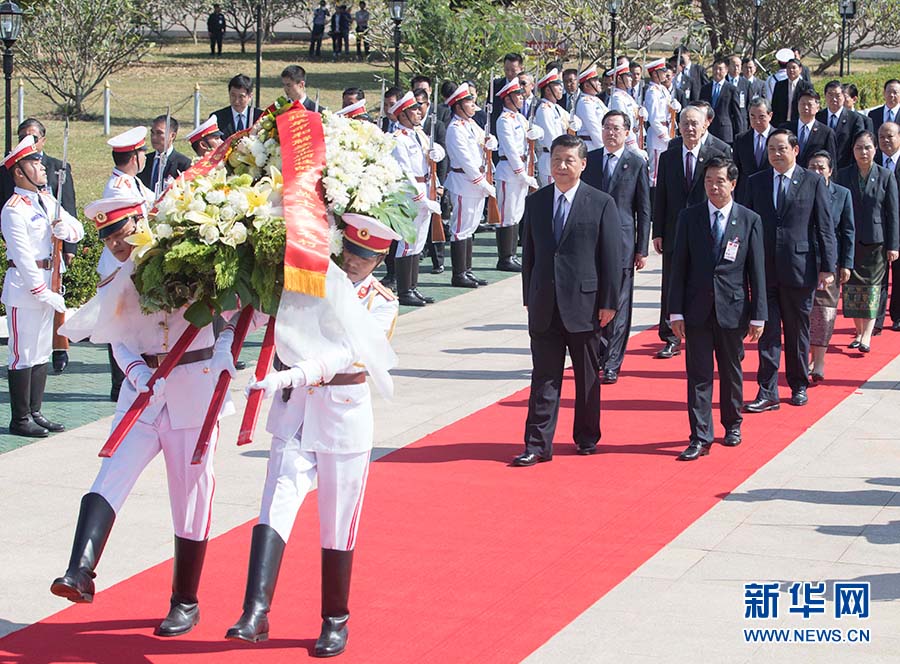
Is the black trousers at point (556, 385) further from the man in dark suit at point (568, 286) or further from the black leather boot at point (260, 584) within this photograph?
the black leather boot at point (260, 584)

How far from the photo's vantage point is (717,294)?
30.8 ft

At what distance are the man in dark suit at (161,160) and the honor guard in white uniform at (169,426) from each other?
17.7 ft

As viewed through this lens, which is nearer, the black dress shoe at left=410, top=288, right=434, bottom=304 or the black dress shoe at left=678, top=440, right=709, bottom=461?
the black dress shoe at left=678, top=440, right=709, bottom=461

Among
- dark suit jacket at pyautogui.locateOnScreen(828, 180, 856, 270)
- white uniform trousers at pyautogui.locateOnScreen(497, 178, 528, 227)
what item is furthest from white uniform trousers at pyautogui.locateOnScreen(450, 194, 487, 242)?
dark suit jacket at pyautogui.locateOnScreen(828, 180, 856, 270)

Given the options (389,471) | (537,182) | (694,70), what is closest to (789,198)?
(389,471)

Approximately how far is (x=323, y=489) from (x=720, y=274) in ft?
13.3

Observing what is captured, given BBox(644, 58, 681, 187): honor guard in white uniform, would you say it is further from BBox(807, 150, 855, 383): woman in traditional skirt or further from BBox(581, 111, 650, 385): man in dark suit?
BBox(581, 111, 650, 385): man in dark suit

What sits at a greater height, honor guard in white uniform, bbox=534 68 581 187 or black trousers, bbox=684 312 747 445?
honor guard in white uniform, bbox=534 68 581 187

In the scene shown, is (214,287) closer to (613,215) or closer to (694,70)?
(613,215)

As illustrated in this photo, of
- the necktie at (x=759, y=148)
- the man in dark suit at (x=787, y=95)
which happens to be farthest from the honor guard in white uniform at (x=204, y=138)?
the man in dark suit at (x=787, y=95)

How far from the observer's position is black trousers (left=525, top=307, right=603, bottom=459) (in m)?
9.18

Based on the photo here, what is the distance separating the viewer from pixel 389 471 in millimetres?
8922

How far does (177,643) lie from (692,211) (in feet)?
15.5

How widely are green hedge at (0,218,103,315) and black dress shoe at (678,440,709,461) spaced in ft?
19.3
